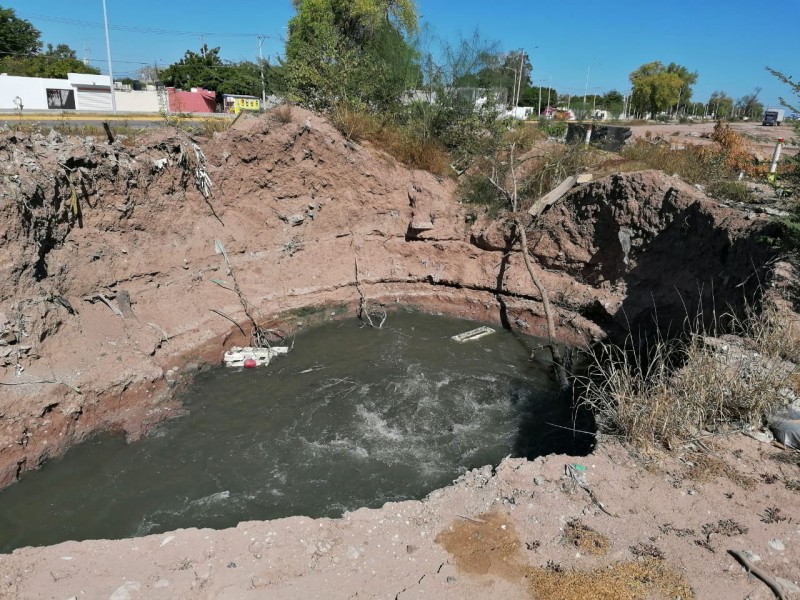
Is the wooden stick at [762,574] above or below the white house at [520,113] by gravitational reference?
below

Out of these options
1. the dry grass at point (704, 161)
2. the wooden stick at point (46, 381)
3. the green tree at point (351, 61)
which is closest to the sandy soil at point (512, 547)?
the wooden stick at point (46, 381)

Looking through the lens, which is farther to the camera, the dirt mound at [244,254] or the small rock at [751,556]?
the dirt mound at [244,254]

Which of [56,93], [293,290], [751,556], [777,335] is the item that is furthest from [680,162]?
[56,93]

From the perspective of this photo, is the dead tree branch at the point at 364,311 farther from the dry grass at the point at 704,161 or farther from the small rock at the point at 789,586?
the small rock at the point at 789,586

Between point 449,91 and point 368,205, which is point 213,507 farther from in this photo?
point 449,91

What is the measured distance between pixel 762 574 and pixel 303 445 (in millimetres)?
4858

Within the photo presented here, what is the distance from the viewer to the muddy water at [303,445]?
5.69 metres

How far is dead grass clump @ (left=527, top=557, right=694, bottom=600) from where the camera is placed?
140 inches

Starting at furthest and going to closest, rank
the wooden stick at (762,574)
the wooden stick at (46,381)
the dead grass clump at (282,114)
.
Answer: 1. the dead grass clump at (282,114)
2. the wooden stick at (46,381)
3. the wooden stick at (762,574)

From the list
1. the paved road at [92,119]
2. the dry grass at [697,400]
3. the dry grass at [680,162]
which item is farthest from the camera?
the dry grass at [680,162]

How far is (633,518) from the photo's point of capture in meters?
4.22

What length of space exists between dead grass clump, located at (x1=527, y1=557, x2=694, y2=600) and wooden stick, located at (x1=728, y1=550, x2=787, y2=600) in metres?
0.48

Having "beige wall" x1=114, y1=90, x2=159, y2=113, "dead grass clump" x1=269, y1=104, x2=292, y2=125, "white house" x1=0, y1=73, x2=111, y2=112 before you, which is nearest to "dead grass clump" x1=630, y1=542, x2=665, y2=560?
"dead grass clump" x1=269, y1=104, x2=292, y2=125

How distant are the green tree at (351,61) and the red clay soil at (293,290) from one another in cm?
221
